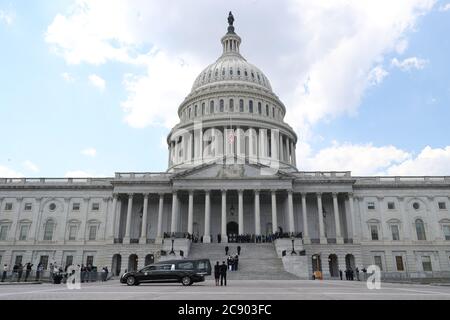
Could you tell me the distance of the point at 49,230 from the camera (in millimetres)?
64938

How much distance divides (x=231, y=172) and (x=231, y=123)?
2067 centimetres

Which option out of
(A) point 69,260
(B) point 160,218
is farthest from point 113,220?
(A) point 69,260

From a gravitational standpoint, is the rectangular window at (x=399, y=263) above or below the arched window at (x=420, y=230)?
below

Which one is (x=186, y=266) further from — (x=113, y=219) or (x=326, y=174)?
(x=326, y=174)

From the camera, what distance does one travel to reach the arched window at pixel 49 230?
2542 inches

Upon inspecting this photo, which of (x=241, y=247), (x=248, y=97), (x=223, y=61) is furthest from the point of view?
(x=223, y=61)

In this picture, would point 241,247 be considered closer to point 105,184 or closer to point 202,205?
point 202,205

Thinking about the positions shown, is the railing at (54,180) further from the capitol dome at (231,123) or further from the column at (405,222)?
the column at (405,222)

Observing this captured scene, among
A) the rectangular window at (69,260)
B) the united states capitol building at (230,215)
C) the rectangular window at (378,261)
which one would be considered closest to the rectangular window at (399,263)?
the united states capitol building at (230,215)

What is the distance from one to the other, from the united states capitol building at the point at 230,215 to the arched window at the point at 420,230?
0.53 feet

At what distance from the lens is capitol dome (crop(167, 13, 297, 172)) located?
78688 mm

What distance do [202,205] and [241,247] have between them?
15683mm

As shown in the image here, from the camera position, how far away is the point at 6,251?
63594mm

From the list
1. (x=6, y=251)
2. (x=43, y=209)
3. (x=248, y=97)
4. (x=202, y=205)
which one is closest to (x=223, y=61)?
(x=248, y=97)
